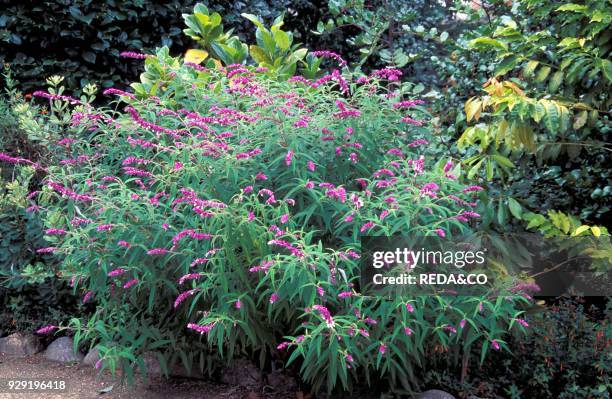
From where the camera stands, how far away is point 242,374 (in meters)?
4.23

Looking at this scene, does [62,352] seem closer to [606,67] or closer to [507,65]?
[507,65]

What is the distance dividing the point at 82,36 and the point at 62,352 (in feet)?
10.1

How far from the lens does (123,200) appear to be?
3408 mm

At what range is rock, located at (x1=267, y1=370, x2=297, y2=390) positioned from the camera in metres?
4.09

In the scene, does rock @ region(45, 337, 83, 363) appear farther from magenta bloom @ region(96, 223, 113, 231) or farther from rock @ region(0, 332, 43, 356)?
magenta bloom @ region(96, 223, 113, 231)

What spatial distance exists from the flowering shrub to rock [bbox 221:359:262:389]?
0.20 m

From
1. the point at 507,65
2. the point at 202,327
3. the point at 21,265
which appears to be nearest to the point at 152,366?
the point at 21,265

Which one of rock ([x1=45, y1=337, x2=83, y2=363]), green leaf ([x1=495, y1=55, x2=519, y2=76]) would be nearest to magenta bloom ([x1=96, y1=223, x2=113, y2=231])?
rock ([x1=45, y1=337, x2=83, y2=363])

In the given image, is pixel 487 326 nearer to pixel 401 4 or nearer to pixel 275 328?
pixel 275 328

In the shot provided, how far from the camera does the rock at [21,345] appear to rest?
197 inches

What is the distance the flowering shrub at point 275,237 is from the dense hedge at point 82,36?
2.57 meters

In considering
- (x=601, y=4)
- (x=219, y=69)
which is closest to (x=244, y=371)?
(x=219, y=69)

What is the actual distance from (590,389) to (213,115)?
276cm

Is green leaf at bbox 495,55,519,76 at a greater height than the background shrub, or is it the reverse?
green leaf at bbox 495,55,519,76
